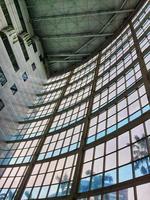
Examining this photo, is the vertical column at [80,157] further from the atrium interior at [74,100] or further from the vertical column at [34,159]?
the vertical column at [34,159]

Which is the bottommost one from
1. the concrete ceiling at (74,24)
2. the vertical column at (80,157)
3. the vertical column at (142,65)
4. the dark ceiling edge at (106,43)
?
the vertical column at (80,157)

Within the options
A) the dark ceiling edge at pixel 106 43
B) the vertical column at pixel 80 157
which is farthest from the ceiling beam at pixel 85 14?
the vertical column at pixel 80 157

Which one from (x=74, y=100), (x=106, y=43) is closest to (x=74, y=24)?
(x=106, y=43)

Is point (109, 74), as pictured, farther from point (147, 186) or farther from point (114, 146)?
point (147, 186)

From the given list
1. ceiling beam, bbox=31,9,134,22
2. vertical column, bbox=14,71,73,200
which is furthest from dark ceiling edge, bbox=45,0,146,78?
vertical column, bbox=14,71,73,200

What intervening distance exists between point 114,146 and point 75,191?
3.80 m

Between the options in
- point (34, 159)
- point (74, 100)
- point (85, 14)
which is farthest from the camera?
point (85, 14)

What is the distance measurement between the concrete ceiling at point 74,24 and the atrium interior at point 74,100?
14 cm

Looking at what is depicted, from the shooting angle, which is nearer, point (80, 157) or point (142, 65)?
point (80, 157)

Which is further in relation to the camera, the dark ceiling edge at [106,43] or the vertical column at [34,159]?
the dark ceiling edge at [106,43]

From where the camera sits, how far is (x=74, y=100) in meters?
30.7

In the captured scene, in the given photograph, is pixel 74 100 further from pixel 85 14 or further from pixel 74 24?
pixel 74 24

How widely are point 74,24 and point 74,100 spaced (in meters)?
13.7

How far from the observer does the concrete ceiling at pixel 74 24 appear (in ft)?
117
